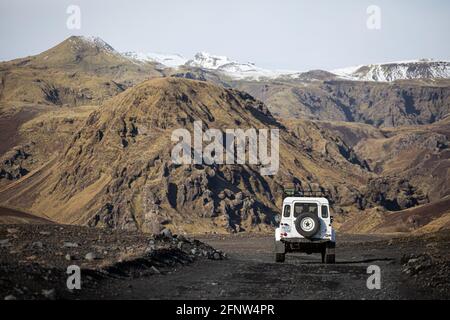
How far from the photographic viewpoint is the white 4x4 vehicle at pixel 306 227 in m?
26.9

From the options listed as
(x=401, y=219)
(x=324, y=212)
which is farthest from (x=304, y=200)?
(x=401, y=219)

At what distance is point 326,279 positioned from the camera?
21.0 metres

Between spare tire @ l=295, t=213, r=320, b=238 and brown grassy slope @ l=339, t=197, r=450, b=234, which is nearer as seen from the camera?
spare tire @ l=295, t=213, r=320, b=238

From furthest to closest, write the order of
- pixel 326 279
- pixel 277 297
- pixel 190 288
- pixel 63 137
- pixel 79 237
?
pixel 63 137 < pixel 79 237 < pixel 326 279 < pixel 190 288 < pixel 277 297

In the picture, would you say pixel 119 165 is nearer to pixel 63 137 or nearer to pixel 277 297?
pixel 63 137

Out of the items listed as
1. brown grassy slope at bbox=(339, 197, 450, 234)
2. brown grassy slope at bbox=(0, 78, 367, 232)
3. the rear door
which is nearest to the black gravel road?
the rear door

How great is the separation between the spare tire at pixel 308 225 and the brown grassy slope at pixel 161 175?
68.3m

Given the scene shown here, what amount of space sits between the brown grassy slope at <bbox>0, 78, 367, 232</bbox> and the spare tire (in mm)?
68286

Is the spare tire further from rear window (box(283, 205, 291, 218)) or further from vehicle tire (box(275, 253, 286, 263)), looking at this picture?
vehicle tire (box(275, 253, 286, 263))

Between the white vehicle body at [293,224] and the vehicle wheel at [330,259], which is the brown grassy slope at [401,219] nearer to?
the vehicle wheel at [330,259]

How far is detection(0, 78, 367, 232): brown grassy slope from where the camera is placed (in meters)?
101

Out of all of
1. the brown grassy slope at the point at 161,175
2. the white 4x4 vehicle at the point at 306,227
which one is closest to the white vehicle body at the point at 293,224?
the white 4x4 vehicle at the point at 306,227
